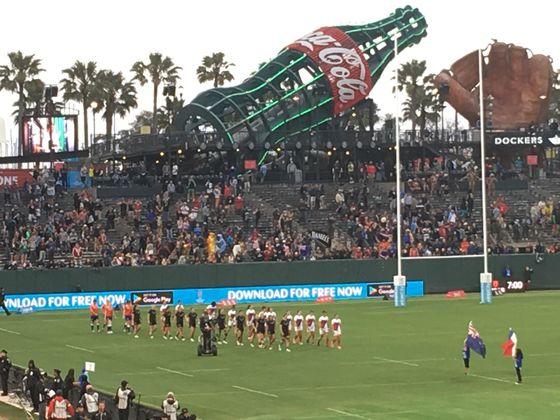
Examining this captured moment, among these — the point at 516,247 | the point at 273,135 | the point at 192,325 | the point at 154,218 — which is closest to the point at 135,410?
the point at 192,325

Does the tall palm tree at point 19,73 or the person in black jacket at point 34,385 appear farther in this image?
the tall palm tree at point 19,73

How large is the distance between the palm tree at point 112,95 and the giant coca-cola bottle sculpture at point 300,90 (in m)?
38.3

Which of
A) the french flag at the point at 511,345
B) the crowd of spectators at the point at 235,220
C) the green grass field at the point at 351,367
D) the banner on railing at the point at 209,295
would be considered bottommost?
the green grass field at the point at 351,367

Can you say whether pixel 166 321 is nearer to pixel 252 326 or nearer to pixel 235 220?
pixel 252 326

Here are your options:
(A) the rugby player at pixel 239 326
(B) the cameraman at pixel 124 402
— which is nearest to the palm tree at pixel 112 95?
(A) the rugby player at pixel 239 326

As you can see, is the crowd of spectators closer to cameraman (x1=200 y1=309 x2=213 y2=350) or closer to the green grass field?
the green grass field

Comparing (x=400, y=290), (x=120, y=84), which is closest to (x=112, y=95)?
(x=120, y=84)

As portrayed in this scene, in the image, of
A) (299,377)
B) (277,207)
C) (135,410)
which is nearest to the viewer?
(135,410)

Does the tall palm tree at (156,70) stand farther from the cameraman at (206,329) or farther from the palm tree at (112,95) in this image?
the cameraman at (206,329)

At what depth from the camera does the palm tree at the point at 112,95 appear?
129750 mm

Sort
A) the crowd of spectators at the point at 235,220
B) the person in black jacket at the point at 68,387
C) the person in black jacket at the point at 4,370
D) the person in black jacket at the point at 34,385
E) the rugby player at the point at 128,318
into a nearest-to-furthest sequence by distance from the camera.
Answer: the person in black jacket at the point at 68,387, the person in black jacket at the point at 34,385, the person in black jacket at the point at 4,370, the rugby player at the point at 128,318, the crowd of spectators at the point at 235,220

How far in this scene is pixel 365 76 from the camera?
91.4 meters

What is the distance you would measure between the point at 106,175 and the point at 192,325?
3372 cm

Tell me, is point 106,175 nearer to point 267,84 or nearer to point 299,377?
point 267,84
